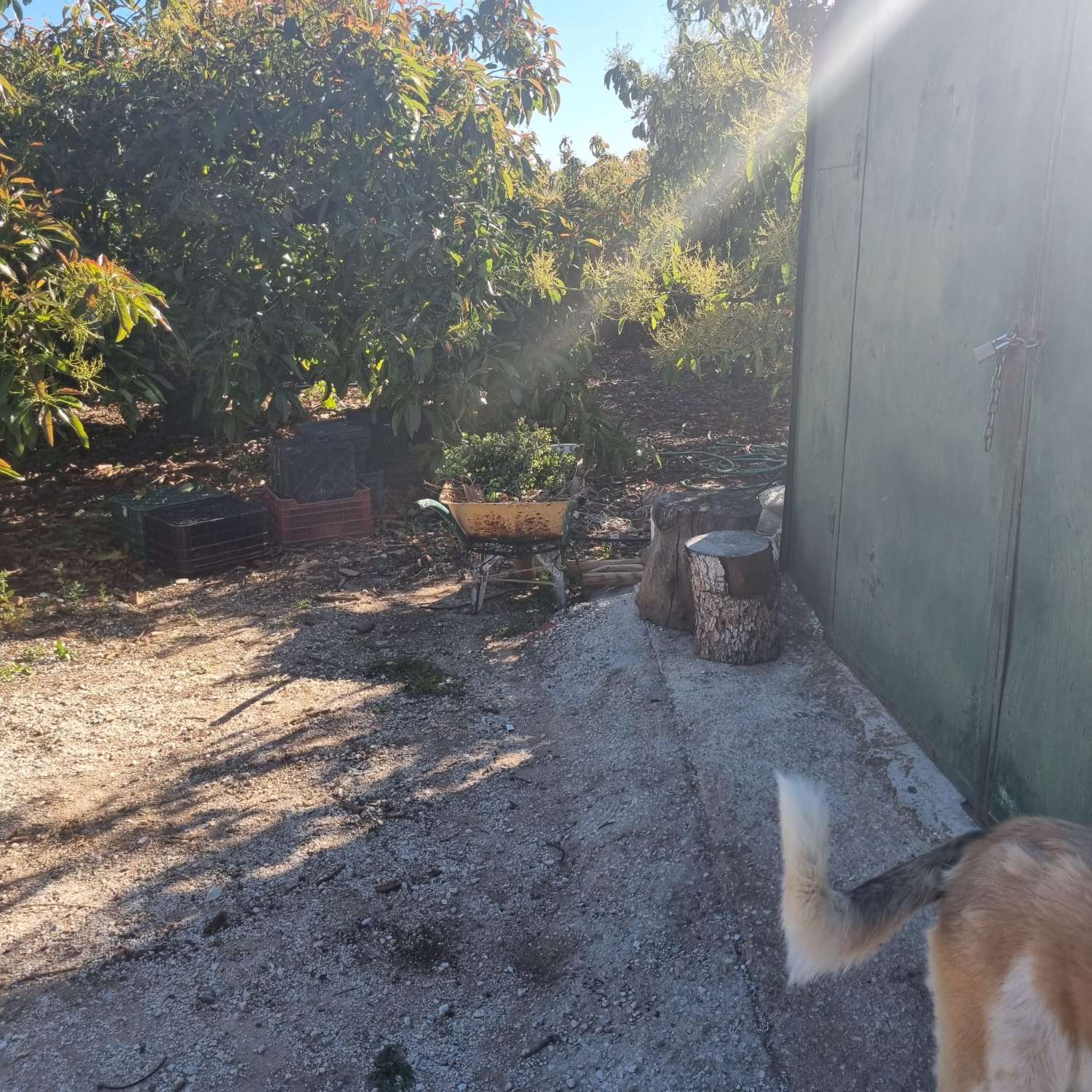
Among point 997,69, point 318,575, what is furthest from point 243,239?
point 997,69

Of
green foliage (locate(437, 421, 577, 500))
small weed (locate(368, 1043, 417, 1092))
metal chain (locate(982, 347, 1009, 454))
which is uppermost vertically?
metal chain (locate(982, 347, 1009, 454))

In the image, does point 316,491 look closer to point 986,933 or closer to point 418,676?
point 418,676

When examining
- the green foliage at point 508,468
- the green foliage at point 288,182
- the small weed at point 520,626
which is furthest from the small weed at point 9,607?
the small weed at point 520,626

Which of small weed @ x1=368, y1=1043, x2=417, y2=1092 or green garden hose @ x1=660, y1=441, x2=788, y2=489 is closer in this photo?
small weed @ x1=368, y1=1043, x2=417, y2=1092

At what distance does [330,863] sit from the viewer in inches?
154

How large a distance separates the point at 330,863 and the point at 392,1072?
1.17 metres

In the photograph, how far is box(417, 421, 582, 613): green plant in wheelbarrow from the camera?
6.27 metres

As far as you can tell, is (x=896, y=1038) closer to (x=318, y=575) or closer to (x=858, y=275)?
(x=858, y=275)

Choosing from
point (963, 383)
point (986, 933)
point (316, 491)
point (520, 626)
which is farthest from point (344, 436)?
point (986, 933)

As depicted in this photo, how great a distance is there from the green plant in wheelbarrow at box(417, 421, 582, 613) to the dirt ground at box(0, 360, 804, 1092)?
35 centimetres

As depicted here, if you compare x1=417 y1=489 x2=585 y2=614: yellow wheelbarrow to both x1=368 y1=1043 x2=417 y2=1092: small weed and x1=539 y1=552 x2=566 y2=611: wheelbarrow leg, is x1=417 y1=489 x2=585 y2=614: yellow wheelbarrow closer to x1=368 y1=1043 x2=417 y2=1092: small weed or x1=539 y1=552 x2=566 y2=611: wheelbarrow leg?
x1=539 y1=552 x2=566 y2=611: wheelbarrow leg

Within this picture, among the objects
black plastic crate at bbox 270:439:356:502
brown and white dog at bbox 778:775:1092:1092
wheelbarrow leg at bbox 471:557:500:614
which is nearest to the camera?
brown and white dog at bbox 778:775:1092:1092

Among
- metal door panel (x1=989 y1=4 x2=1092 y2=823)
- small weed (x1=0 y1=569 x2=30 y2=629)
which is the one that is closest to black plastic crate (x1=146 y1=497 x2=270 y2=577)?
small weed (x1=0 y1=569 x2=30 y2=629)

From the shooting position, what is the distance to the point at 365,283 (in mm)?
8984
